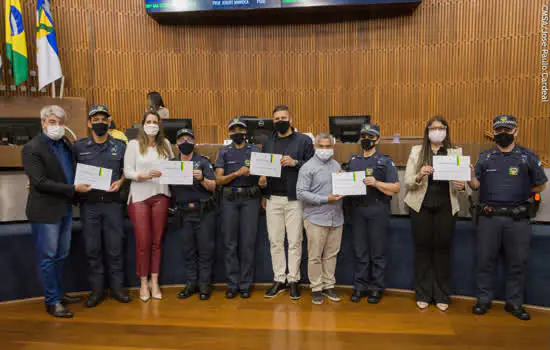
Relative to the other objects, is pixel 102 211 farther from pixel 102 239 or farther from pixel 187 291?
pixel 187 291

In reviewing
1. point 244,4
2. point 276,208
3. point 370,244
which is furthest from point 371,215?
point 244,4

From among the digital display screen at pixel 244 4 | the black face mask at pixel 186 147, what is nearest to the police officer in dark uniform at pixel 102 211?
the black face mask at pixel 186 147

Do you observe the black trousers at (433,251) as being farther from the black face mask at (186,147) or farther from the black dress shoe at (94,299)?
the black dress shoe at (94,299)

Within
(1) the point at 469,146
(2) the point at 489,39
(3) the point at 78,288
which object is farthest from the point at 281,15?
(3) the point at 78,288

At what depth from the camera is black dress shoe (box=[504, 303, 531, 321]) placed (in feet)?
9.18

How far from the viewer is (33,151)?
9.09 ft

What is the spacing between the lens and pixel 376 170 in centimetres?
305

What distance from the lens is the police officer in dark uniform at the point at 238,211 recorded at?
10.7 ft

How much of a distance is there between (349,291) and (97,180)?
243cm

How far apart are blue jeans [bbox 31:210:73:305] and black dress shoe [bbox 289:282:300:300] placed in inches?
75.9

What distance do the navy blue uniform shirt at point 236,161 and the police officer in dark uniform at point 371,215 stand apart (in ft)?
2.84

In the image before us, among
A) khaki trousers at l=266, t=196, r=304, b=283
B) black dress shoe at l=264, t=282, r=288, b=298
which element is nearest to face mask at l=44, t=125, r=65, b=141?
khaki trousers at l=266, t=196, r=304, b=283

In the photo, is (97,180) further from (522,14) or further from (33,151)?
(522,14)

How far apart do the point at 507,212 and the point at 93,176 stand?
3.25 metres
